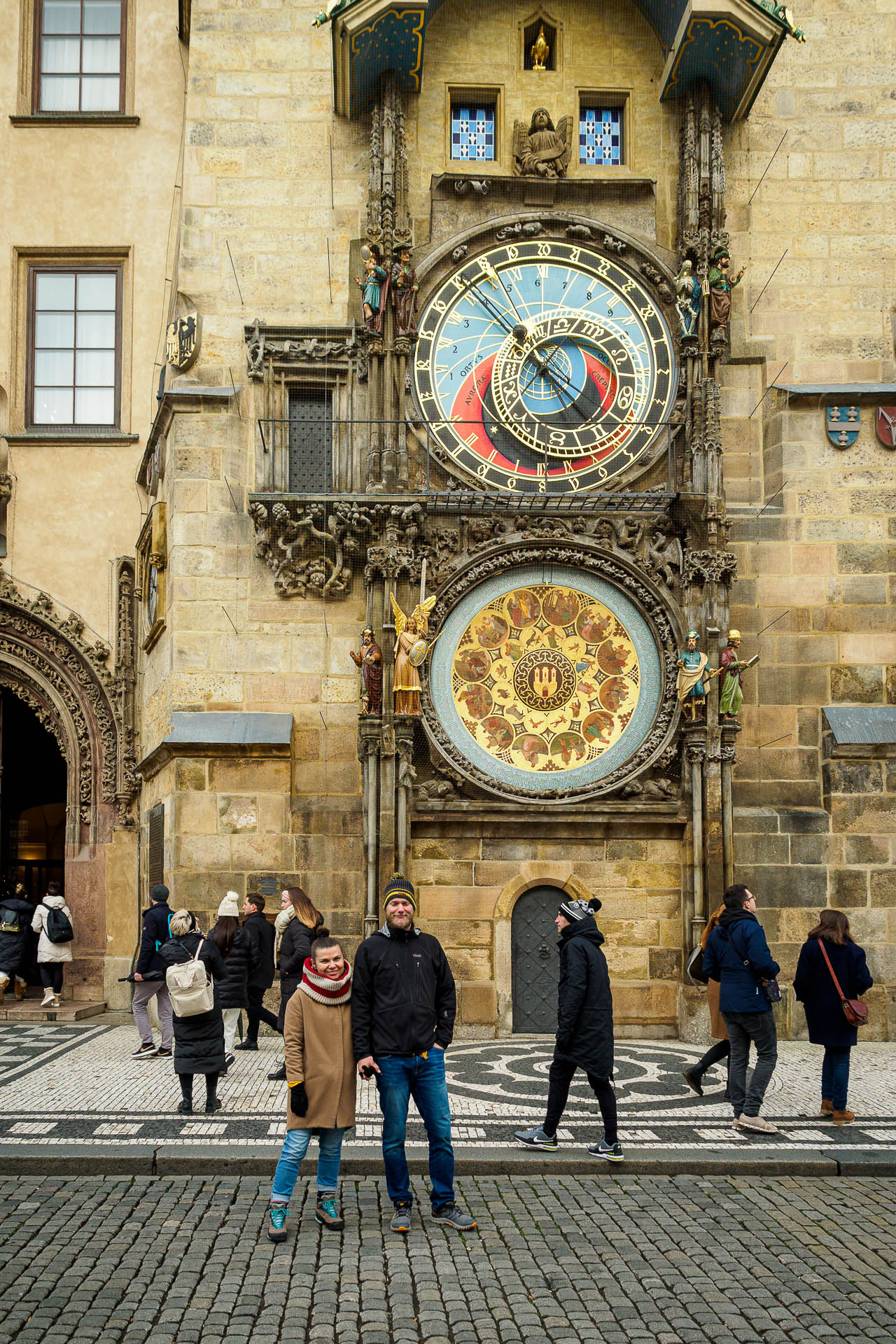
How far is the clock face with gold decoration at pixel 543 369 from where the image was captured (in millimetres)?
15273

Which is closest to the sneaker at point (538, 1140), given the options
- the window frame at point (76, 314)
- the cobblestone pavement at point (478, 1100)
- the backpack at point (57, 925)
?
the cobblestone pavement at point (478, 1100)

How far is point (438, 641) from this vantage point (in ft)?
48.7

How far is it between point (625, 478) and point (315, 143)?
5137 millimetres

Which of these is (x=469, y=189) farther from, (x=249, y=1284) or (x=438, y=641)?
(x=249, y=1284)

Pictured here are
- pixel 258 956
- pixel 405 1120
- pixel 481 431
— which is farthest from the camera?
pixel 481 431

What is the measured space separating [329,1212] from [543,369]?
10.4 meters

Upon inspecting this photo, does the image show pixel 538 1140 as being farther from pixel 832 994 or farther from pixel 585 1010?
pixel 832 994

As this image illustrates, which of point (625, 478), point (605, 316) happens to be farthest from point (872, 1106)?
point (605, 316)

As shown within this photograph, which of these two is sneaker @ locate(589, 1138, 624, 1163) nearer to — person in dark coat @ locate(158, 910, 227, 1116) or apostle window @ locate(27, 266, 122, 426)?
person in dark coat @ locate(158, 910, 227, 1116)

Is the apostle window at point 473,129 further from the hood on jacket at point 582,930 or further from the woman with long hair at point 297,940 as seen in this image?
the hood on jacket at point 582,930

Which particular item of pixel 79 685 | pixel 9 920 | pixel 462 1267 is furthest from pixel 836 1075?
pixel 79 685

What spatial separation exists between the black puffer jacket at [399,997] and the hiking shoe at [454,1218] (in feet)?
2.64

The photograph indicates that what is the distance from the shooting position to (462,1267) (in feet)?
21.2

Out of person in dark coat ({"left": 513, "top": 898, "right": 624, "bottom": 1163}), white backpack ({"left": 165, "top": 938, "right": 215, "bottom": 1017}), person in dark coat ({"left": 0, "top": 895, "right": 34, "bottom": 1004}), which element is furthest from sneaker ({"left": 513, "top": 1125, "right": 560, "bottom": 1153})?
person in dark coat ({"left": 0, "top": 895, "right": 34, "bottom": 1004})
